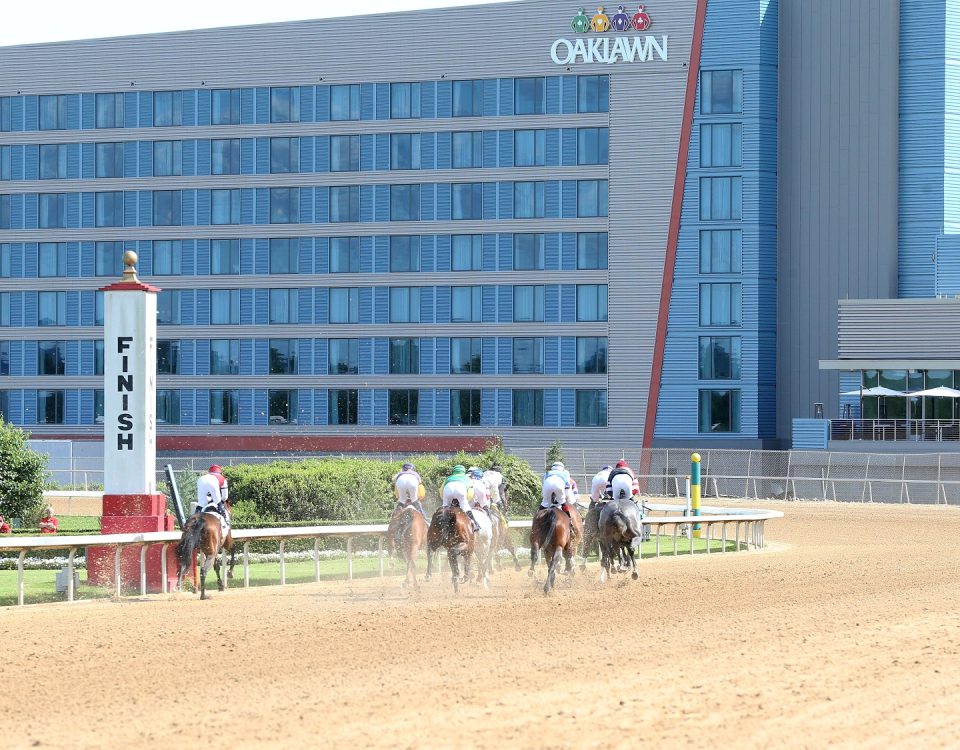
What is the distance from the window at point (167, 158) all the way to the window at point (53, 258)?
6.40 metres

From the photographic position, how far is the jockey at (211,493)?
72.3ft

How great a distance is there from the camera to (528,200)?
245 ft

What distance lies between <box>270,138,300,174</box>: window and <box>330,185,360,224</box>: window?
2290 millimetres

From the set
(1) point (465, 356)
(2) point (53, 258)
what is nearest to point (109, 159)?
(2) point (53, 258)

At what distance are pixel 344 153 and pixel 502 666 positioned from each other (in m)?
63.3

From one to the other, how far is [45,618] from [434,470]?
1876 centimetres

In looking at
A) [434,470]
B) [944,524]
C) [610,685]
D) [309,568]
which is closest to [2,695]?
[610,685]

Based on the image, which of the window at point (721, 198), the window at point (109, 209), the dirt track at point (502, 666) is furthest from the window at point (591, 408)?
the dirt track at point (502, 666)

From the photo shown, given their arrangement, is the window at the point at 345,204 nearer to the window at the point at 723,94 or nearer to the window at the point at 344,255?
the window at the point at 344,255

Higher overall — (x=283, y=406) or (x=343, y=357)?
(x=343, y=357)

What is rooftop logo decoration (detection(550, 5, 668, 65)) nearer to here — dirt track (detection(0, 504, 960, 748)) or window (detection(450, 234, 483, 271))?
window (detection(450, 234, 483, 271))

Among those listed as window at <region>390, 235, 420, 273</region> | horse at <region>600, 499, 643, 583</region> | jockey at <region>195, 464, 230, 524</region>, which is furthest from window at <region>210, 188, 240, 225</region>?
jockey at <region>195, 464, 230, 524</region>

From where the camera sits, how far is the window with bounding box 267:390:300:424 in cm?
7738

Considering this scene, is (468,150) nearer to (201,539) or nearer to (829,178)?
(829,178)
